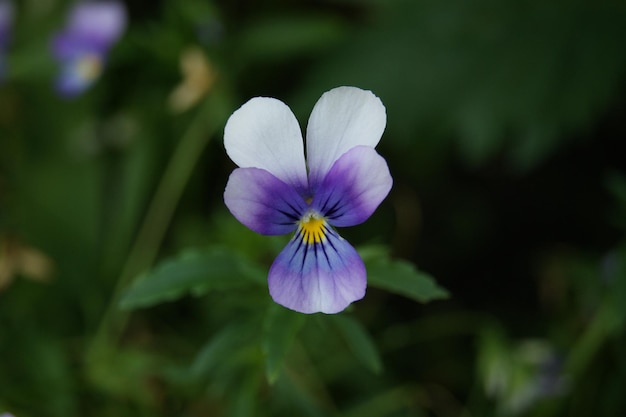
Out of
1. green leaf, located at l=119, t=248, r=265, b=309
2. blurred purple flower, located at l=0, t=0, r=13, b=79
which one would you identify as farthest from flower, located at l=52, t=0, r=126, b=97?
green leaf, located at l=119, t=248, r=265, b=309

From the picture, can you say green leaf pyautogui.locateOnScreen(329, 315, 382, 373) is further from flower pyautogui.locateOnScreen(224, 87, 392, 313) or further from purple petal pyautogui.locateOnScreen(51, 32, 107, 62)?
purple petal pyautogui.locateOnScreen(51, 32, 107, 62)

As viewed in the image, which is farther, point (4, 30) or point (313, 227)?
point (4, 30)

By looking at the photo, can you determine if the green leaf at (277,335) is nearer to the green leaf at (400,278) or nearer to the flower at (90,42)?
the green leaf at (400,278)

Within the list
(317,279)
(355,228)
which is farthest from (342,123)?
(355,228)

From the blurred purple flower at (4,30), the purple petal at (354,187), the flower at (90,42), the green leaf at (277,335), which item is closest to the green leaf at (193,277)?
the green leaf at (277,335)

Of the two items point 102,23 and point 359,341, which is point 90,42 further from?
point 359,341

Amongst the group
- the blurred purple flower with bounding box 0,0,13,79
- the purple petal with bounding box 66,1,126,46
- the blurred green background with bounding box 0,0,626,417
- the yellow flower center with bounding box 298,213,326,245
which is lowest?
the yellow flower center with bounding box 298,213,326,245
